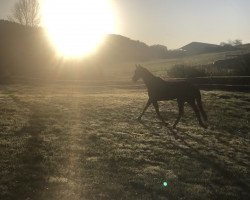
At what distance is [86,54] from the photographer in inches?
2429

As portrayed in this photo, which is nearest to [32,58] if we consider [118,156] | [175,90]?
[175,90]

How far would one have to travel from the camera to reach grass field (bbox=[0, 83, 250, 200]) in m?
7.49

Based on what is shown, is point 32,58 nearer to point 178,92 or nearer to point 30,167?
point 178,92

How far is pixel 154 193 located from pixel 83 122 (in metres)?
7.16

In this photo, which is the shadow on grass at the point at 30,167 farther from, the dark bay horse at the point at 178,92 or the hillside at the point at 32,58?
the hillside at the point at 32,58

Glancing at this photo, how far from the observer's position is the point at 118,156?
9.62 metres

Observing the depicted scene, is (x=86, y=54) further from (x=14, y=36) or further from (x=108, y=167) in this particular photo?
(x=108, y=167)

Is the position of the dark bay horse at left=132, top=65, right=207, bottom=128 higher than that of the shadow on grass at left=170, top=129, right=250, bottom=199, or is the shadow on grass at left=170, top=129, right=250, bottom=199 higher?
the dark bay horse at left=132, top=65, right=207, bottom=128

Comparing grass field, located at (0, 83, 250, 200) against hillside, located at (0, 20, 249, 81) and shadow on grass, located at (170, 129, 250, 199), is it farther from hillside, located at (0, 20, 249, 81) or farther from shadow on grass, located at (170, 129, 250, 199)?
hillside, located at (0, 20, 249, 81)

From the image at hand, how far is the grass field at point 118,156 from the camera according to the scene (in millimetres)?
7488

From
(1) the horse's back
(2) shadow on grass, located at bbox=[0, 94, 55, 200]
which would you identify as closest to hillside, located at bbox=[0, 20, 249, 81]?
(1) the horse's back

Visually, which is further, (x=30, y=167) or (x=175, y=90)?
(x=175, y=90)

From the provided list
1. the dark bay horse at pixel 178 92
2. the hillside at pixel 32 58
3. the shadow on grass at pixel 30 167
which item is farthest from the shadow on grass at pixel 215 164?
the hillside at pixel 32 58

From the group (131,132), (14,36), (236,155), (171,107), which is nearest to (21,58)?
(14,36)
